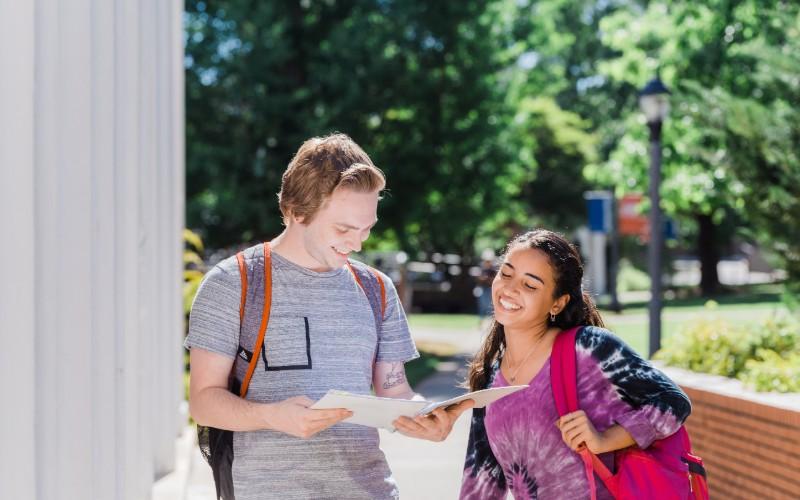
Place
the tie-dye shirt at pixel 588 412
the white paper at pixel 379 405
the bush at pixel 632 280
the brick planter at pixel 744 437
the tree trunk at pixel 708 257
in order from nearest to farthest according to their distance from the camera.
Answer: the white paper at pixel 379 405 < the tie-dye shirt at pixel 588 412 < the brick planter at pixel 744 437 < the tree trunk at pixel 708 257 < the bush at pixel 632 280

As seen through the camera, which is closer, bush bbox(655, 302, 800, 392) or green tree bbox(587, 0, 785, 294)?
bush bbox(655, 302, 800, 392)

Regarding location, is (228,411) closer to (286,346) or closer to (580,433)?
(286,346)

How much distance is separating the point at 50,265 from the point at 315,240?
0.98 metres

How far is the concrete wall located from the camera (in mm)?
3146

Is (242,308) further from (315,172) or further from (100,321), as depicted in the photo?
(100,321)

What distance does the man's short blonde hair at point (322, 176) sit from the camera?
310 centimetres

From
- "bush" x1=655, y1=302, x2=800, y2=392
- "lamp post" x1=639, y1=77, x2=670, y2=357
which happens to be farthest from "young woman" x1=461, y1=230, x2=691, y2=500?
"lamp post" x1=639, y1=77, x2=670, y2=357

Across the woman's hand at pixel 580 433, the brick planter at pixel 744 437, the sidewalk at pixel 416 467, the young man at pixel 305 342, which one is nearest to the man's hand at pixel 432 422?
the young man at pixel 305 342

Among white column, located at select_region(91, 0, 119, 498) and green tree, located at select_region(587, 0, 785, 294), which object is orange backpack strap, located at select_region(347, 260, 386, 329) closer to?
white column, located at select_region(91, 0, 119, 498)

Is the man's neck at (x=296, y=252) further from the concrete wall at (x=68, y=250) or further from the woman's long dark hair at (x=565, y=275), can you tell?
the woman's long dark hair at (x=565, y=275)

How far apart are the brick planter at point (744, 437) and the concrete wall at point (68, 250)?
3.48 meters

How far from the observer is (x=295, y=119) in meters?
19.0

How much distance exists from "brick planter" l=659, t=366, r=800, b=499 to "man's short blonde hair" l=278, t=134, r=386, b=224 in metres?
3.93

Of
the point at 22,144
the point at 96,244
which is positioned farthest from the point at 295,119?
the point at 22,144
